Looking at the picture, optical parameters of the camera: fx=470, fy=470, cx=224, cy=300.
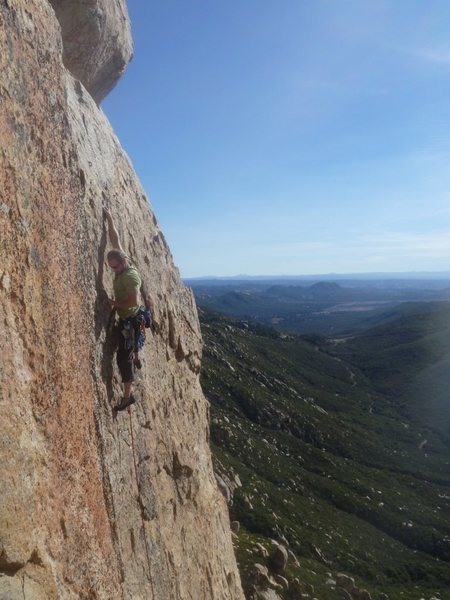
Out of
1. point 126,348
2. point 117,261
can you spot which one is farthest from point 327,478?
point 117,261

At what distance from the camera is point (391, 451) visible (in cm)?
12138

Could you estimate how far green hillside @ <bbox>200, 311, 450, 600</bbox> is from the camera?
6606 centimetres

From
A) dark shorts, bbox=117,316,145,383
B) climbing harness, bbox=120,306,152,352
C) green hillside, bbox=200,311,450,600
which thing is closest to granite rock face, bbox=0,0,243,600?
dark shorts, bbox=117,316,145,383

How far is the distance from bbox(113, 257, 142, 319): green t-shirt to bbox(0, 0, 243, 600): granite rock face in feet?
1.05

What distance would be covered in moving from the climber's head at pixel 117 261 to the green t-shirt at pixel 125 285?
0.10m

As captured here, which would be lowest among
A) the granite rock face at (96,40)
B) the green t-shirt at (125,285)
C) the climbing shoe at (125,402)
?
the climbing shoe at (125,402)

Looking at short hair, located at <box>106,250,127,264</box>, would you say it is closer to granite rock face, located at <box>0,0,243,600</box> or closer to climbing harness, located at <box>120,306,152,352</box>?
granite rock face, located at <box>0,0,243,600</box>

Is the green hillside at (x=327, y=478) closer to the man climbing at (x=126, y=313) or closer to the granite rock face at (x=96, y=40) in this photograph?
the man climbing at (x=126, y=313)

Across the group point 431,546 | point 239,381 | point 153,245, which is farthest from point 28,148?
point 239,381

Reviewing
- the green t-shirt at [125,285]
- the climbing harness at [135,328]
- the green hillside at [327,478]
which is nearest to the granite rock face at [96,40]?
the green t-shirt at [125,285]

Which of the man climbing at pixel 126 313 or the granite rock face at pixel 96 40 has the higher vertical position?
the granite rock face at pixel 96 40

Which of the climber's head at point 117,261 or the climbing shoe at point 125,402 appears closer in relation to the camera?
the climber's head at point 117,261

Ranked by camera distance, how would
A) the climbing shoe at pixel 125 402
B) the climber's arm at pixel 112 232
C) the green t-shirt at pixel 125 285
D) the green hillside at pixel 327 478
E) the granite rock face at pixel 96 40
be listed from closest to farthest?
1. the green t-shirt at pixel 125 285
2. the climbing shoe at pixel 125 402
3. the climber's arm at pixel 112 232
4. the granite rock face at pixel 96 40
5. the green hillside at pixel 327 478

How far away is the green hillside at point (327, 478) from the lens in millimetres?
66062
